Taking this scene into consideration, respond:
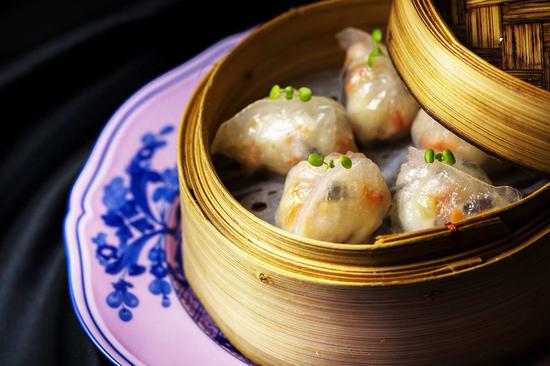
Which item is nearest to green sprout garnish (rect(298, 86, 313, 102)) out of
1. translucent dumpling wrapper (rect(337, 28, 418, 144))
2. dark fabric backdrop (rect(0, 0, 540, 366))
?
translucent dumpling wrapper (rect(337, 28, 418, 144))

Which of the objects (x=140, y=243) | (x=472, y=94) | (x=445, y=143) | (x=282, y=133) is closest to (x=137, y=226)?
(x=140, y=243)

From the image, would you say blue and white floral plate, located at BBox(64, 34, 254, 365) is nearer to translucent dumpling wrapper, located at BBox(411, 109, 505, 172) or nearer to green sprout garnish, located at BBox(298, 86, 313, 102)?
green sprout garnish, located at BBox(298, 86, 313, 102)

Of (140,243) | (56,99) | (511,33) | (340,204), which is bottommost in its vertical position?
(140,243)

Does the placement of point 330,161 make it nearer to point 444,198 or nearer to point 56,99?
point 444,198

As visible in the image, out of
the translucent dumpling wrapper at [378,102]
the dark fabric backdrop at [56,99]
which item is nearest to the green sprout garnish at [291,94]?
the translucent dumpling wrapper at [378,102]

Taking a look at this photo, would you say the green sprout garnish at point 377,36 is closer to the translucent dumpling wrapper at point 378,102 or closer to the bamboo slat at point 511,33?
the translucent dumpling wrapper at point 378,102
